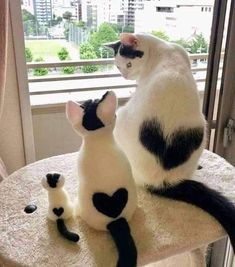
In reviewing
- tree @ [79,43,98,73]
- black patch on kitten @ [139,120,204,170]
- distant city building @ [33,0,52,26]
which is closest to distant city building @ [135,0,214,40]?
tree @ [79,43,98,73]

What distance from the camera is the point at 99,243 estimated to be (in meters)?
0.65

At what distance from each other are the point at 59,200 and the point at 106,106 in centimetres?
23

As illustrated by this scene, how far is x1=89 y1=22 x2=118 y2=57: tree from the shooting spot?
1.08m

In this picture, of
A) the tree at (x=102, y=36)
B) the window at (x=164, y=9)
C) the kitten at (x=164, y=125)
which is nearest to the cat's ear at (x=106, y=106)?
the kitten at (x=164, y=125)

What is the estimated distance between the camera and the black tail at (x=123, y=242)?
0.61 meters

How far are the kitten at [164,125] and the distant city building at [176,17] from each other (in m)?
0.35

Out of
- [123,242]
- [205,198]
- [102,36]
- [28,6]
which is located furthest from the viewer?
[102,36]

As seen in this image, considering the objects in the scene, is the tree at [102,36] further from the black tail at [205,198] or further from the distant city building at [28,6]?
the black tail at [205,198]

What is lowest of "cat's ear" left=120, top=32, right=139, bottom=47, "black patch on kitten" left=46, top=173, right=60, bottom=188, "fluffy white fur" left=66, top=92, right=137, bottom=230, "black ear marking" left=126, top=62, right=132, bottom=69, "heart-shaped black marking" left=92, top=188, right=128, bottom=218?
"heart-shaped black marking" left=92, top=188, right=128, bottom=218

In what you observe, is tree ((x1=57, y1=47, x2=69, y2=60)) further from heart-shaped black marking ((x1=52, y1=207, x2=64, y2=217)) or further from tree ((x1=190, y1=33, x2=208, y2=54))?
heart-shaped black marking ((x1=52, y1=207, x2=64, y2=217))

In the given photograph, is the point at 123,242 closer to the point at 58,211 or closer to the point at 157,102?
the point at 58,211

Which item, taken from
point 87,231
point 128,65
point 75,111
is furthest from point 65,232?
point 128,65

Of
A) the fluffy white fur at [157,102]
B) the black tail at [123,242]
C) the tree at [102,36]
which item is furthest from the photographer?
the tree at [102,36]

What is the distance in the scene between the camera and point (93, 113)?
63cm
